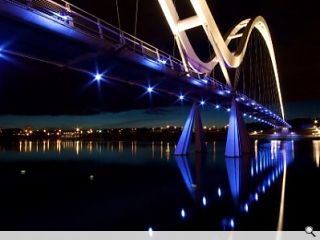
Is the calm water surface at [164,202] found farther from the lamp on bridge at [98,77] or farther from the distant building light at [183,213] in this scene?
the lamp on bridge at [98,77]

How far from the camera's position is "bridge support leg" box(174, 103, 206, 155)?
36344 millimetres

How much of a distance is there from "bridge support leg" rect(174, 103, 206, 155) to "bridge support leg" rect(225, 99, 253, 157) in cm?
365

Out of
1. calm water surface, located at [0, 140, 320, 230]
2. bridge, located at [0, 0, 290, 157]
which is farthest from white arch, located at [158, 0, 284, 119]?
calm water surface, located at [0, 140, 320, 230]

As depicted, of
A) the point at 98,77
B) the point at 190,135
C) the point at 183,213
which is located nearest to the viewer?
the point at 183,213

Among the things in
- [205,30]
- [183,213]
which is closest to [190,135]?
[205,30]

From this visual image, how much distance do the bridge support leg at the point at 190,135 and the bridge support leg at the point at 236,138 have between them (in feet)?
12.0

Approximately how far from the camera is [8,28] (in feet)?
51.0

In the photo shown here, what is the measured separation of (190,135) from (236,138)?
439cm

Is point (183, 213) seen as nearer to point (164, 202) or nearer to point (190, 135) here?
point (164, 202)

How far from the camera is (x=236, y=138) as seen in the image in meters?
34.8

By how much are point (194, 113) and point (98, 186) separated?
2239 centimetres

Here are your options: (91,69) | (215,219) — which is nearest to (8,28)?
(91,69)

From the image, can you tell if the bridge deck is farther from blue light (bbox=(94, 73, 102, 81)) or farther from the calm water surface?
the calm water surface

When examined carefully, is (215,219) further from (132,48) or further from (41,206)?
(132,48)
